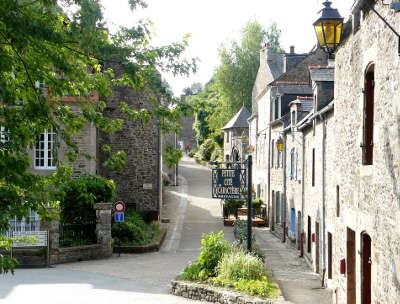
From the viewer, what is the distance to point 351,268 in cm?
1055

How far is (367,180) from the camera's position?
9.08m

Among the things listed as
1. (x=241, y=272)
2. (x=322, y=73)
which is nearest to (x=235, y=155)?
(x=322, y=73)

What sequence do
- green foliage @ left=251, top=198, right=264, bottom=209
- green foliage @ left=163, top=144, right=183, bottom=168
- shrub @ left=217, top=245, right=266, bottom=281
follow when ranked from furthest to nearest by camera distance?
1. green foliage @ left=251, top=198, right=264, bottom=209
2. shrub @ left=217, top=245, right=266, bottom=281
3. green foliage @ left=163, top=144, right=183, bottom=168

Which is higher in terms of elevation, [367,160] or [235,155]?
[235,155]

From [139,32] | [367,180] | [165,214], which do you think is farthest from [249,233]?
[165,214]

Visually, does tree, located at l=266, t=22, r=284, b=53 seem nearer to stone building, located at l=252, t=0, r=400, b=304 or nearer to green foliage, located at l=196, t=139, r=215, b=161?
green foliage, located at l=196, t=139, r=215, b=161

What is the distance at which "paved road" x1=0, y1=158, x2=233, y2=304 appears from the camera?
1522 centimetres

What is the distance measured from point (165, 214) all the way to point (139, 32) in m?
27.8

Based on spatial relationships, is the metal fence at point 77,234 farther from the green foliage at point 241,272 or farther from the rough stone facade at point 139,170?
the green foliage at point 241,272

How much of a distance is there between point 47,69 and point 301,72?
84.7ft

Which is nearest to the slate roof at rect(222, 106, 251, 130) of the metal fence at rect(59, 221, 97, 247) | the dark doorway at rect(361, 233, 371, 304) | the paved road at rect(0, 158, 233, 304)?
the paved road at rect(0, 158, 233, 304)

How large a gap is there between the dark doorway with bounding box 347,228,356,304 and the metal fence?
1347 cm

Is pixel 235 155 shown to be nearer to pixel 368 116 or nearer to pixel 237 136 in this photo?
pixel 237 136

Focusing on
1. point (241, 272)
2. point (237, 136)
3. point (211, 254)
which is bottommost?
point (241, 272)
